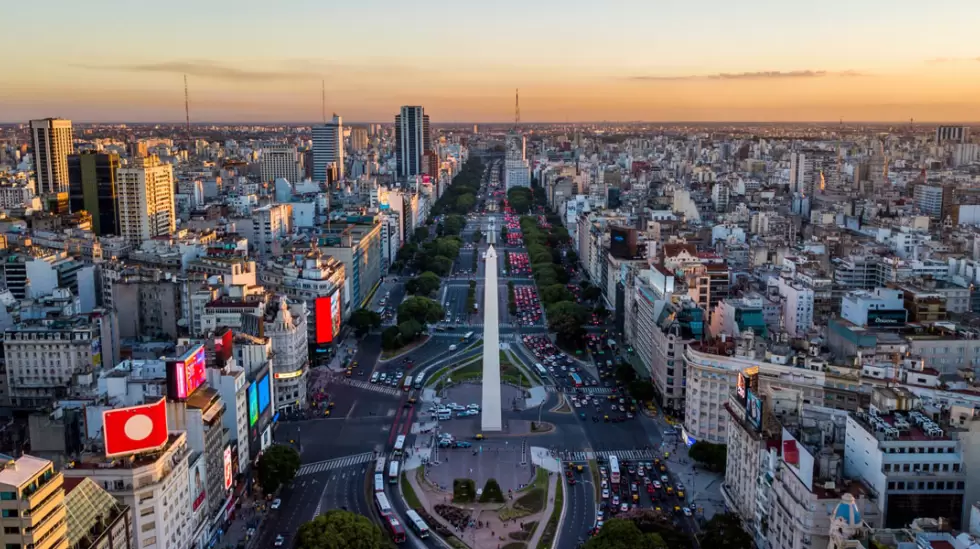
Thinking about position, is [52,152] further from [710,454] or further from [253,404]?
[710,454]

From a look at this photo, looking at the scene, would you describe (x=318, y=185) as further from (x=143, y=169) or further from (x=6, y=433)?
(x=6, y=433)

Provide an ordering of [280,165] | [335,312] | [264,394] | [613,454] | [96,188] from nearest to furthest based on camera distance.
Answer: [264,394] < [613,454] < [335,312] < [96,188] < [280,165]

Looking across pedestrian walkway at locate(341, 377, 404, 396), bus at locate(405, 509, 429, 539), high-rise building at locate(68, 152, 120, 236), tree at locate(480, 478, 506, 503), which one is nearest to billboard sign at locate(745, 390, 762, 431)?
tree at locate(480, 478, 506, 503)

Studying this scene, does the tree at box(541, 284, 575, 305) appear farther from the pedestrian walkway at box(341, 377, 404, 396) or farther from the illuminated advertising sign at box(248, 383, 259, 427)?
the illuminated advertising sign at box(248, 383, 259, 427)

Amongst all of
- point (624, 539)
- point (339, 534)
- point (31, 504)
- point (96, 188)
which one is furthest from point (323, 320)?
point (96, 188)

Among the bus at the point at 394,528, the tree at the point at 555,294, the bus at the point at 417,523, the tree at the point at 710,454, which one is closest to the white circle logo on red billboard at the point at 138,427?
the bus at the point at 394,528

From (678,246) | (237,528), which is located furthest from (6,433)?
(678,246)
